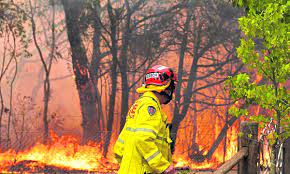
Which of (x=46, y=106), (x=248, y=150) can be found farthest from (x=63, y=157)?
(x=248, y=150)

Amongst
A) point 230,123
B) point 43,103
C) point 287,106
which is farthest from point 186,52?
point 287,106

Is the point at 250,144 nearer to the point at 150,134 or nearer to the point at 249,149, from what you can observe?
the point at 249,149

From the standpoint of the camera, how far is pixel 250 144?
5.15 metres

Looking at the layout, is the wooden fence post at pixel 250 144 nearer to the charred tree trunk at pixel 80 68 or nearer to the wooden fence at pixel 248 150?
the wooden fence at pixel 248 150

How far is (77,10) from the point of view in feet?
35.1

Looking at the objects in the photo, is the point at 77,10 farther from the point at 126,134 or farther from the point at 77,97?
the point at 126,134

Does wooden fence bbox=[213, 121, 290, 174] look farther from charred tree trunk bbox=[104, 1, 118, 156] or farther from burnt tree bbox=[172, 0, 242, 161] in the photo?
charred tree trunk bbox=[104, 1, 118, 156]

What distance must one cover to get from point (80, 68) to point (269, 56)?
6380mm

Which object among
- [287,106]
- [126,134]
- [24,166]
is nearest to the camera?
[126,134]

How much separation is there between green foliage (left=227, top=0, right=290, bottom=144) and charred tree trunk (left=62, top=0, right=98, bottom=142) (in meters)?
5.89

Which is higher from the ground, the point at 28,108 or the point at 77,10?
the point at 77,10

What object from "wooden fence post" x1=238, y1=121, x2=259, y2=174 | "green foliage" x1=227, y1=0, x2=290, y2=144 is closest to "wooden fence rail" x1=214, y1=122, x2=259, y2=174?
"wooden fence post" x1=238, y1=121, x2=259, y2=174

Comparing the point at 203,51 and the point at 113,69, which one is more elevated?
the point at 203,51

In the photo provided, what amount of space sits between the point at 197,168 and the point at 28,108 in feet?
13.0
